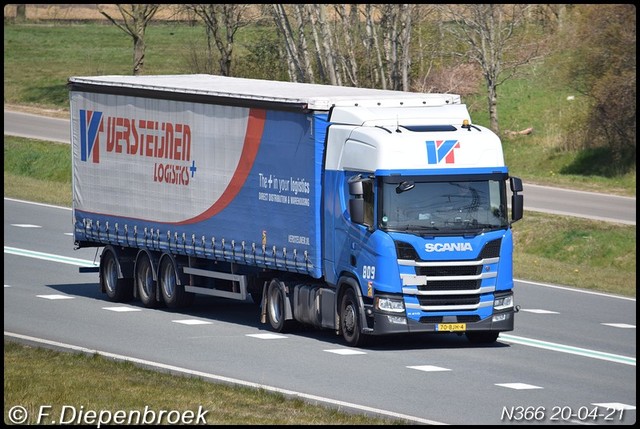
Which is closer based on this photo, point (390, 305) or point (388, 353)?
point (390, 305)

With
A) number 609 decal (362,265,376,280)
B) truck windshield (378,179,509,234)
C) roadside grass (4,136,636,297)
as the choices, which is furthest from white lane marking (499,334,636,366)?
roadside grass (4,136,636,297)

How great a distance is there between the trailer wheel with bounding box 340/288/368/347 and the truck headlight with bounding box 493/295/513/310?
1858mm

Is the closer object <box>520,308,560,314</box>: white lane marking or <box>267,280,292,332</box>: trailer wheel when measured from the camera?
<box>267,280,292,332</box>: trailer wheel

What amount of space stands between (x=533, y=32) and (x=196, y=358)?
42423 mm

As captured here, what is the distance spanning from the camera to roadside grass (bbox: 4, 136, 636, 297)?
29156 mm

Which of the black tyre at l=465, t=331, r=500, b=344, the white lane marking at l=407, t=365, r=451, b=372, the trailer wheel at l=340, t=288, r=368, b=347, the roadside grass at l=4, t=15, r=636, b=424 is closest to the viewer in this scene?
the roadside grass at l=4, t=15, r=636, b=424

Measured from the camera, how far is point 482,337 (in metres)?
20.6

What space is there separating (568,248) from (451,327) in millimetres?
14824

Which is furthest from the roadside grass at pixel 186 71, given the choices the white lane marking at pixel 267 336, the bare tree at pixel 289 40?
the bare tree at pixel 289 40

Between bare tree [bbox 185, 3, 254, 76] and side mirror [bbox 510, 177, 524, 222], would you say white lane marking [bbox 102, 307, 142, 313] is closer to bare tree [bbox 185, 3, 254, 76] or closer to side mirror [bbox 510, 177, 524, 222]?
side mirror [bbox 510, 177, 524, 222]

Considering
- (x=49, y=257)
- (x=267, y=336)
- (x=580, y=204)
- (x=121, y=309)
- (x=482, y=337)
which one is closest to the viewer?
(x=482, y=337)

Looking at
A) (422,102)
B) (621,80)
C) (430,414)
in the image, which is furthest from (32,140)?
(430,414)

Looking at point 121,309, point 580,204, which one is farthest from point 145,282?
point 580,204
